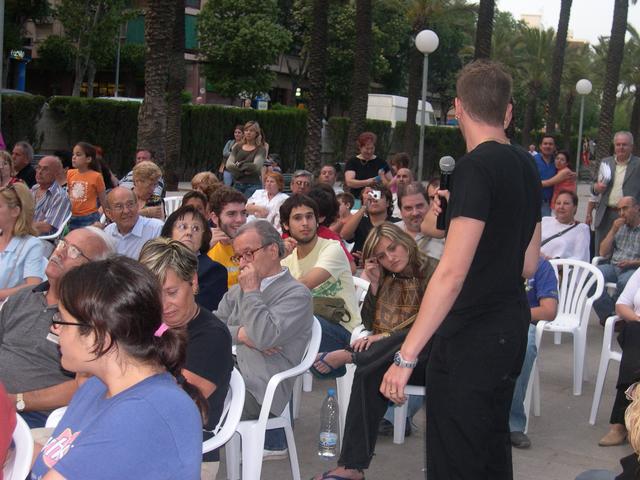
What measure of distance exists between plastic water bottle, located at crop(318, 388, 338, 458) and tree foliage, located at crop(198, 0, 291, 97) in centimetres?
3554

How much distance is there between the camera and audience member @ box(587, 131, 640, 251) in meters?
10.1

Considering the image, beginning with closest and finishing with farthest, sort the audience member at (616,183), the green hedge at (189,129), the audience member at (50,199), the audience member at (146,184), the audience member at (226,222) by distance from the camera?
the audience member at (226,222)
the audience member at (146,184)
the audience member at (50,199)
the audience member at (616,183)
the green hedge at (189,129)

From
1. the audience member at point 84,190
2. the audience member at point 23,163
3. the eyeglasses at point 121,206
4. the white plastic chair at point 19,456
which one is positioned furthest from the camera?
the audience member at point 23,163

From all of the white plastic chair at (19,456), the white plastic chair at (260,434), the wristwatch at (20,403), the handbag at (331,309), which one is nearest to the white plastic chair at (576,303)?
the handbag at (331,309)

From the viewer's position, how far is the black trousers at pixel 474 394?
3102 millimetres

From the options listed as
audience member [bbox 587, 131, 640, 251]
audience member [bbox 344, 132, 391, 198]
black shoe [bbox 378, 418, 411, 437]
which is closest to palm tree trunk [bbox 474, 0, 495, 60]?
audience member [bbox 344, 132, 391, 198]

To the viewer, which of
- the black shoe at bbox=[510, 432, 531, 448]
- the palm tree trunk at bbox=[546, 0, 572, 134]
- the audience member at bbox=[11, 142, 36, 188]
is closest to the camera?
the black shoe at bbox=[510, 432, 531, 448]

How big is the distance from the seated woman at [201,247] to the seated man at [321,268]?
0.55 m

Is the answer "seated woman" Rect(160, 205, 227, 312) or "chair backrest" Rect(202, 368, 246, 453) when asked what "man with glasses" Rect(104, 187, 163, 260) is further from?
"chair backrest" Rect(202, 368, 246, 453)

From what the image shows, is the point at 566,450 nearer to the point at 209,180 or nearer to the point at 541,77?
the point at 209,180

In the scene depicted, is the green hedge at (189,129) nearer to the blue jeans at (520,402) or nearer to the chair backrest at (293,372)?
the blue jeans at (520,402)

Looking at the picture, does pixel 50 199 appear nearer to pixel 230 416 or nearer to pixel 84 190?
pixel 84 190

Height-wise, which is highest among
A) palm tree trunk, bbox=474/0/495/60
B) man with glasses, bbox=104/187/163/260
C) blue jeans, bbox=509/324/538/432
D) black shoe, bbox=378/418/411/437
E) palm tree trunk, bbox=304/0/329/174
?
palm tree trunk, bbox=474/0/495/60

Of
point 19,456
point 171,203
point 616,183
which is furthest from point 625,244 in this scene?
point 19,456
